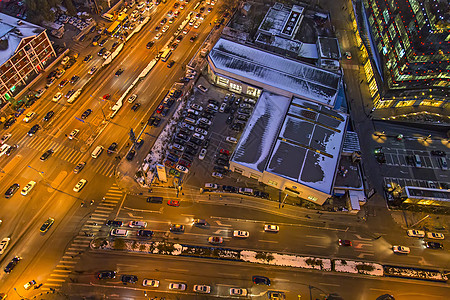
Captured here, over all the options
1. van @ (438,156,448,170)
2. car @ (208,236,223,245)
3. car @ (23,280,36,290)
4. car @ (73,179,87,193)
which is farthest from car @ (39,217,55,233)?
van @ (438,156,448,170)

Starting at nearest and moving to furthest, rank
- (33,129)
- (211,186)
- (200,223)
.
A: (200,223)
(211,186)
(33,129)

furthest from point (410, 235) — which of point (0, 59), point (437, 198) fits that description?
point (0, 59)

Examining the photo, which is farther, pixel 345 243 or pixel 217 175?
pixel 217 175

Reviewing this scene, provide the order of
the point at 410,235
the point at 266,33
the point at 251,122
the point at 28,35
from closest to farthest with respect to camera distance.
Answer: the point at 410,235
the point at 251,122
the point at 28,35
the point at 266,33

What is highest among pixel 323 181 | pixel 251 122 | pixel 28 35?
pixel 28 35

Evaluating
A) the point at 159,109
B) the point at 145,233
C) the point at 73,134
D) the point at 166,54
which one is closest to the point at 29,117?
the point at 73,134

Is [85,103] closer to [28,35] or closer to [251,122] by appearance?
[28,35]

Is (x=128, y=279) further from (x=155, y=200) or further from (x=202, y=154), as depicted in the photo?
(x=202, y=154)
